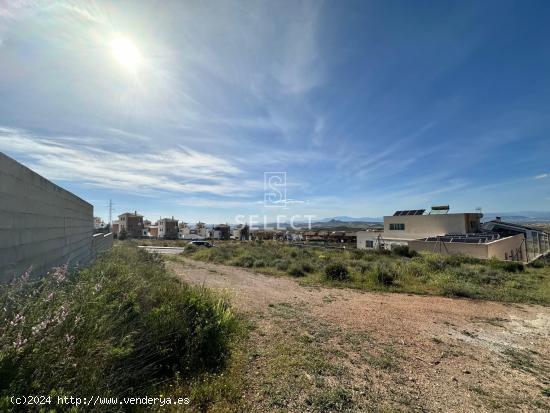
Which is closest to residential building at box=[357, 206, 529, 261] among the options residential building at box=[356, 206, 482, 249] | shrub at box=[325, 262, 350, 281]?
residential building at box=[356, 206, 482, 249]

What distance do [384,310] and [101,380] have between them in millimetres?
6600

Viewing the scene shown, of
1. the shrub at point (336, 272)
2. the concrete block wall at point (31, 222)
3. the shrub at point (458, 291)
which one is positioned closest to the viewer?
the concrete block wall at point (31, 222)

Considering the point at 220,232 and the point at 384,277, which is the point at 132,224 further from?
the point at 384,277

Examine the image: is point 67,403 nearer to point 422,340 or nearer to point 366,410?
point 366,410

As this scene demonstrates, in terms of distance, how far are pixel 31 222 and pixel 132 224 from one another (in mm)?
76170

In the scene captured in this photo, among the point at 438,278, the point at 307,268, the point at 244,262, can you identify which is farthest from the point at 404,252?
the point at 244,262

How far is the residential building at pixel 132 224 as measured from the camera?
7094 cm

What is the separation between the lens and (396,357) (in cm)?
427

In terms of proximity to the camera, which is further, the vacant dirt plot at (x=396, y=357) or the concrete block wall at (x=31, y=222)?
the vacant dirt plot at (x=396, y=357)

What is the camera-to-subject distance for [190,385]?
9.99ft

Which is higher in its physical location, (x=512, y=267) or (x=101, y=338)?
(x=101, y=338)

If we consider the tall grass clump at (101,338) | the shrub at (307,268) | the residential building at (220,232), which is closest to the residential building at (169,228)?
the residential building at (220,232)

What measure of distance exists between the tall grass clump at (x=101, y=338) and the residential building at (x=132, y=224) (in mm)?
74521

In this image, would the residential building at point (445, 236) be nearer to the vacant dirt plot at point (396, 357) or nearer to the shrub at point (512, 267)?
the shrub at point (512, 267)
